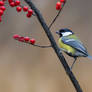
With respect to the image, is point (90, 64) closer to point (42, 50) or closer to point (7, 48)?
point (42, 50)

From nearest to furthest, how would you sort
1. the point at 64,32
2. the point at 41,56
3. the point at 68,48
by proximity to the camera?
the point at 68,48 < the point at 64,32 < the point at 41,56

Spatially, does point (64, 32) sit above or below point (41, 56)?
above

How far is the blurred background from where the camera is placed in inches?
135

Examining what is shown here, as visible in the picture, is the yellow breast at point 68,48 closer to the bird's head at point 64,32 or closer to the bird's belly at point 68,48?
the bird's belly at point 68,48

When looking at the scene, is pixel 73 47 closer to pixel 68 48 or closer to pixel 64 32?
pixel 68 48

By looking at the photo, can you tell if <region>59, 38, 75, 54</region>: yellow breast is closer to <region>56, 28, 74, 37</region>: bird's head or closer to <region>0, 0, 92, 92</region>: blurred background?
<region>56, 28, 74, 37</region>: bird's head

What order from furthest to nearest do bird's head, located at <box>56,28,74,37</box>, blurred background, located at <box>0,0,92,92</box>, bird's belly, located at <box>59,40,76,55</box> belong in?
blurred background, located at <box>0,0,92,92</box>
bird's head, located at <box>56,28,74,37</box>
bird's belly, located at <box>59,40,76,55</box>

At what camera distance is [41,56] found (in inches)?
141

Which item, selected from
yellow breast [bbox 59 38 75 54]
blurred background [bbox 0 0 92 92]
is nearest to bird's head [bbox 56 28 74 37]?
yellow breast [bbox 59 38 75 54]

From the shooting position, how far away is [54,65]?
11.6ft

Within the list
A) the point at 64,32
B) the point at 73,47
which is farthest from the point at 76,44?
the point at 64,32

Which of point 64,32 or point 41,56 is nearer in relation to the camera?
point 64,32

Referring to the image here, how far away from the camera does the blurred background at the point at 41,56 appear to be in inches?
135

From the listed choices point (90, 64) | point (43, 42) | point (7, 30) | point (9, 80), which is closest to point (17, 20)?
point (7, 30)
